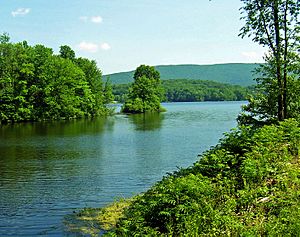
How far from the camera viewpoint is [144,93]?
100938 millimetres

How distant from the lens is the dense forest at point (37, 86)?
65238mm

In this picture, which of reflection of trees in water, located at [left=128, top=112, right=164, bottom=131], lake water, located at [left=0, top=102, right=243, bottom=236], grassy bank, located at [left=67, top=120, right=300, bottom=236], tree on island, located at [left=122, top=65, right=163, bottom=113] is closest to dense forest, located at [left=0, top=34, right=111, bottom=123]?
reflection of trees in water, located at [left=128, top=112, right=164, bottom=131]

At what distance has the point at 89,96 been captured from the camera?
7956cm

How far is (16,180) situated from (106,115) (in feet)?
215

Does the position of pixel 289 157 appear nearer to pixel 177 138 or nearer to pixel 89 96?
pixel 177 138

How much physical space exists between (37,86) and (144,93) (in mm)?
36368

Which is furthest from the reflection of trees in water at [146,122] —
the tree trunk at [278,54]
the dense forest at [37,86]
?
the tree trunk at [278,54]

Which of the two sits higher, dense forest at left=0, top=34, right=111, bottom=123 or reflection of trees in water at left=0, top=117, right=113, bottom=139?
dense forest at left=0, top=34, right=111, bottom=123

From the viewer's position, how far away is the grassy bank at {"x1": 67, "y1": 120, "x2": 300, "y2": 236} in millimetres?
7094

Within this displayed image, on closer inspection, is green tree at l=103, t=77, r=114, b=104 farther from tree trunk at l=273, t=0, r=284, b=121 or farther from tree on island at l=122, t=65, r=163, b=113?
tree trunk at l=273, t=0, r=284, b=121

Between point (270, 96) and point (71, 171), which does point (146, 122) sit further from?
point (270, 96)

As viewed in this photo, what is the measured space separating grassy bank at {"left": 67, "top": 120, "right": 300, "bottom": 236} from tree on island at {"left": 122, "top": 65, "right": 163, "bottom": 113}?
281 feet

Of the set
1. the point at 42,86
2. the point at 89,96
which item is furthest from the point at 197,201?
the point at 89,96

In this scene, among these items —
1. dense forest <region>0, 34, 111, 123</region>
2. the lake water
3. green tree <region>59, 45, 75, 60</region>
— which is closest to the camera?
the lake water
